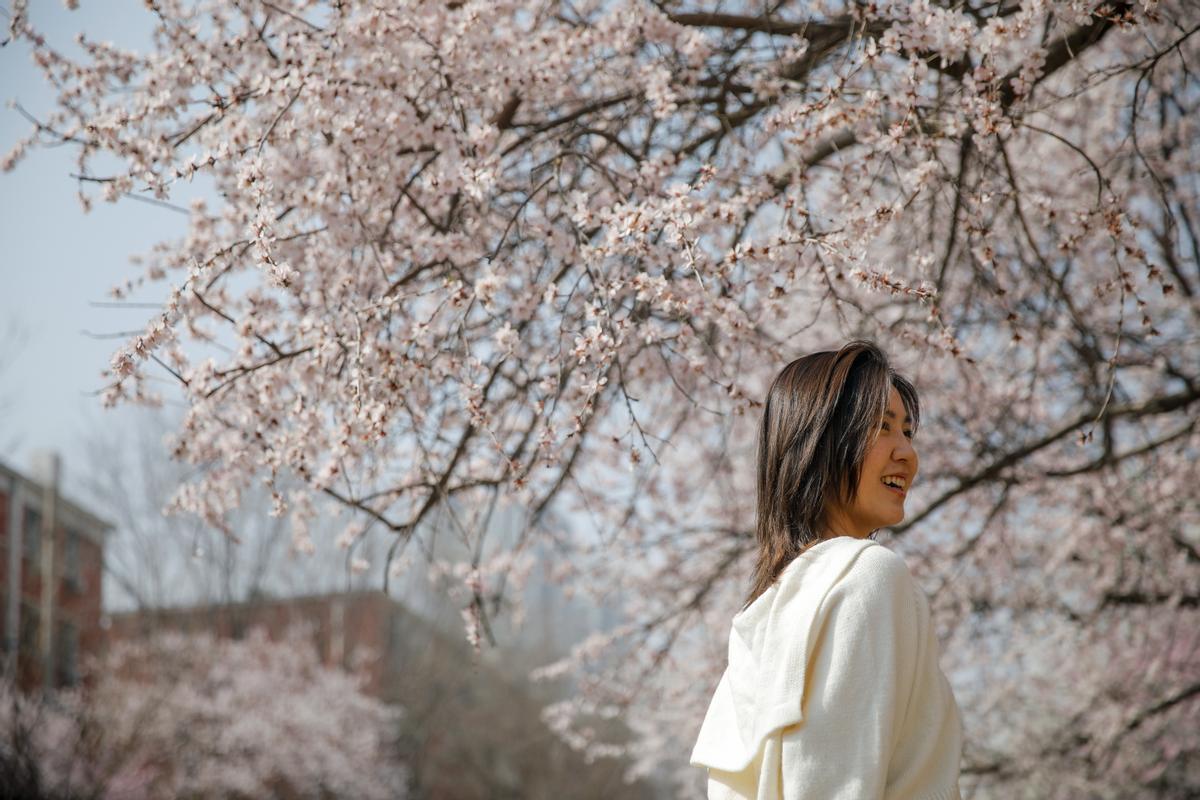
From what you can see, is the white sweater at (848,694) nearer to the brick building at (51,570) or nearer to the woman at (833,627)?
the woman at (833,627)

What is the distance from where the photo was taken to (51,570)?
620 inches

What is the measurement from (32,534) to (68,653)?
7.92 ft

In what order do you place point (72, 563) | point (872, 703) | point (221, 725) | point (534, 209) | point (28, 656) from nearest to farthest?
point (872, 703), point (534, 209), point (28, 656), point (221, 725), point (72, 563)

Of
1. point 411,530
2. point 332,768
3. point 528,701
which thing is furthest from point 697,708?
point 528,701

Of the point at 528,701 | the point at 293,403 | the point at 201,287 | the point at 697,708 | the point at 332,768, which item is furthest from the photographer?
the point at 528,701

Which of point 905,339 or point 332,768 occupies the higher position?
point 905,339

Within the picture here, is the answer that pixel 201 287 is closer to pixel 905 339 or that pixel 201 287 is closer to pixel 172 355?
pixel 172 355

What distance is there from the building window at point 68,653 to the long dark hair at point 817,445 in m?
21.4

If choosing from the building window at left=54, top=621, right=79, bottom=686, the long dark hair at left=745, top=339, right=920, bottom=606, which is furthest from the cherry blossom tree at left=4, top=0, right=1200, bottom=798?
the building window at left=54, top=621, right=79, bottom=686

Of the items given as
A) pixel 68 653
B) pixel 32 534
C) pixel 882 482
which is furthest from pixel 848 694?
pixel 68 653

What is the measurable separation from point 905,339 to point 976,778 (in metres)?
5.55

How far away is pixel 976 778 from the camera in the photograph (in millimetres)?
8023

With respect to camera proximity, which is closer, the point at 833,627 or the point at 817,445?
the point at 833,627

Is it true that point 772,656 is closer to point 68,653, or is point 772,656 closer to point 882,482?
point 882,482
